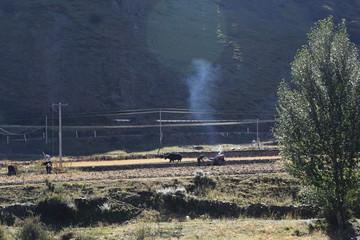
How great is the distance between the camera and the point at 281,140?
22.2 meters

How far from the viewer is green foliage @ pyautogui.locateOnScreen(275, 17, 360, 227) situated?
21.1 m

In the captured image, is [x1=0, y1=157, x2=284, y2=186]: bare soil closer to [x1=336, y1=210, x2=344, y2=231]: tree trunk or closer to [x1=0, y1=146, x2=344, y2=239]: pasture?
[x1=0, y1=146, x2=344, y2=239]: pasture

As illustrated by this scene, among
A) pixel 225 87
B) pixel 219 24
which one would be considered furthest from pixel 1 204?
pixel 219 24

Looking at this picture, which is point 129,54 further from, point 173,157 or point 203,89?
point 173,157

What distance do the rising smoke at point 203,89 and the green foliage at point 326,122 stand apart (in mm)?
39283

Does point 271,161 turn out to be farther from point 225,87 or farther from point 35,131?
point 225,87

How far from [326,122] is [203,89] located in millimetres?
54403

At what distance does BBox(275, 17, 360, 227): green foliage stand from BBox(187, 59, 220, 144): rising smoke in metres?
39.3

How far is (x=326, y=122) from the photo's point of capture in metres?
21.4

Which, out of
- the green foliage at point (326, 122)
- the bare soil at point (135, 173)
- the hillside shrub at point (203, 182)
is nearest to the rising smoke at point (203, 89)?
the bare soil at point (135, 173)

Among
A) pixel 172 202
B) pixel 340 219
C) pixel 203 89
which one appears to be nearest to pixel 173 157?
pixel 172 202

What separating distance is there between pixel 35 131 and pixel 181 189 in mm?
37417

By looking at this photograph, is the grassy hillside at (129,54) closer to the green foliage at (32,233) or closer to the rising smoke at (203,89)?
the rising smoke at (203,89)

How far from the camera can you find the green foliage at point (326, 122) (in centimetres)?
2111
